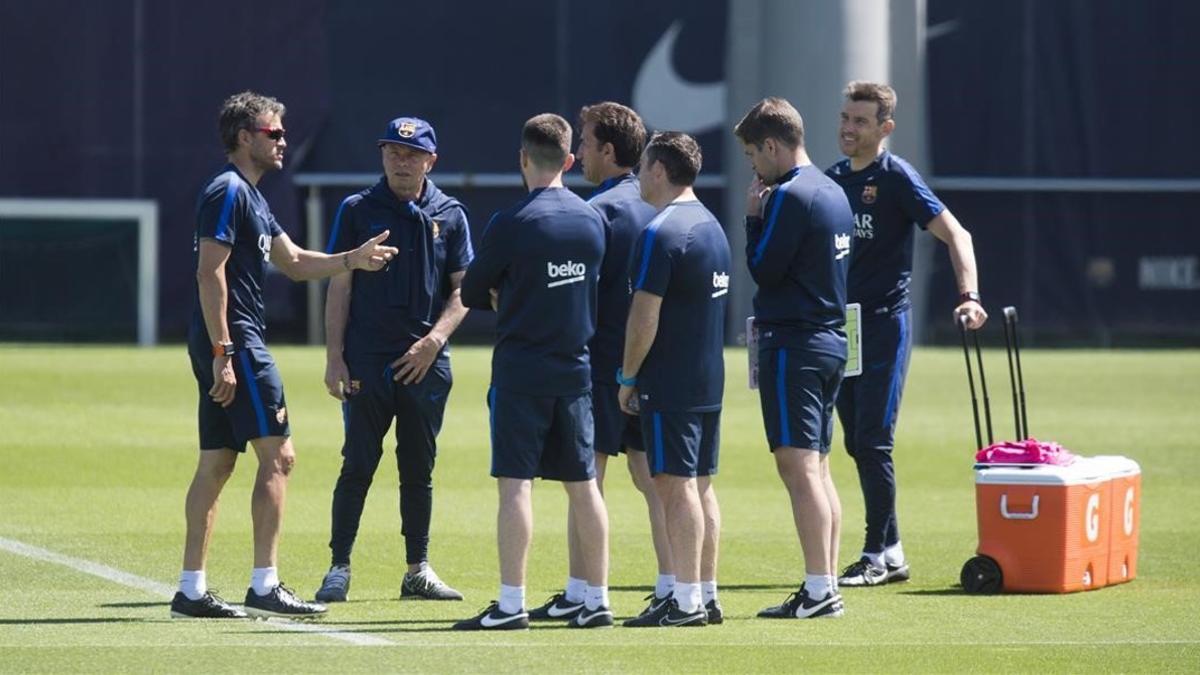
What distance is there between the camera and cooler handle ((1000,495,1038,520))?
9.30 metres

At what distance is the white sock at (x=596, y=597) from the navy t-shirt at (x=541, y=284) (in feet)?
2.49

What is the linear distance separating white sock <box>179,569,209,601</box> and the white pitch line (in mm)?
365

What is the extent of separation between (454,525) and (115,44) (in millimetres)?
18389

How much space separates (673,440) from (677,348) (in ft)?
1.16

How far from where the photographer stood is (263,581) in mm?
8391

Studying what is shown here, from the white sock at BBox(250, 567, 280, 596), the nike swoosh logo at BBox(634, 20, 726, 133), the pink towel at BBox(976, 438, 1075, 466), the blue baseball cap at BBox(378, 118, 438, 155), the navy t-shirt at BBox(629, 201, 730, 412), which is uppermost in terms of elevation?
the nike swoosh logo at BBox(634, 20, 726, 133)

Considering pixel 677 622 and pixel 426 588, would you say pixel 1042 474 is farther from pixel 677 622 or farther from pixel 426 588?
pixel 426 588

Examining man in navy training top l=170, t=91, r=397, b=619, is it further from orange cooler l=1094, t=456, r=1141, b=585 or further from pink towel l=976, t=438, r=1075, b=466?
orange cooler l=1094, t=456, r=1141, b=585

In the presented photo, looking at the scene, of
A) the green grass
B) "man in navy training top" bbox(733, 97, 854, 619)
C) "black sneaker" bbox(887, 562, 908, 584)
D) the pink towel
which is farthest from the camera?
"black sneaker" bbox(887, 562, 908, 584)

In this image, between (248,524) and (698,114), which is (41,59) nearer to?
(698,114)

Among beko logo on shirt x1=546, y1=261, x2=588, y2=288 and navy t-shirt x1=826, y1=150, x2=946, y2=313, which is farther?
navy t-shirt x1=826, y1=150, x2=946, y2=313

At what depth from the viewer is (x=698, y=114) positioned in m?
30.1

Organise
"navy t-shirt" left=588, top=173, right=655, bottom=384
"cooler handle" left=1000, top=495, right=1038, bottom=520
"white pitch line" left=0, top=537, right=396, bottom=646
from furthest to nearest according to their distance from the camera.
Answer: "cooler handle" left=1000, top=495, right=1038, bottom=520, "navy t-shirt" left=588, top=173, right=655, bottom=384, "white pitch line" left=0, top=537, right=396, bottom=646

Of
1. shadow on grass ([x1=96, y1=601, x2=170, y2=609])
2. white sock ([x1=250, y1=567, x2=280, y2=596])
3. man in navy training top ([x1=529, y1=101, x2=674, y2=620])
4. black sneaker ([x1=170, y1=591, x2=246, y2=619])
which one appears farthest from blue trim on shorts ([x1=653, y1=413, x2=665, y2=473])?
shadow on grass ([x1=96, y1=601, x2=170, y2=609])
